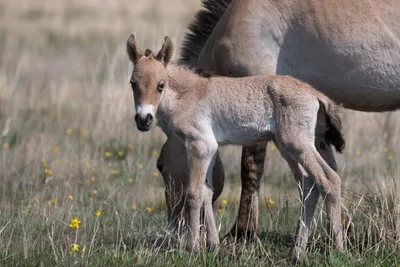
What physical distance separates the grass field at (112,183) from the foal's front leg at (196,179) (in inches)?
6.0

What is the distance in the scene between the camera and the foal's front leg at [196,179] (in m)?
5.85

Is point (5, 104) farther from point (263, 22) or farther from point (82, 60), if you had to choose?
point (263, 22)

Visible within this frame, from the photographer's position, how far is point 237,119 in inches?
233

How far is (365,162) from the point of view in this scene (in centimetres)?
1007

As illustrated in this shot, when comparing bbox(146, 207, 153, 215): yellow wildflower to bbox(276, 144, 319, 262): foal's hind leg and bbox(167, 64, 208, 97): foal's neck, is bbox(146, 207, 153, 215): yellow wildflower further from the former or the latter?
bbox(276, 144, 319, 262): foal's hind leg

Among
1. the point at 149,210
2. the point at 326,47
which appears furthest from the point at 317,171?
the point at 149,210

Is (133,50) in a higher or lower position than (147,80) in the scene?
higher

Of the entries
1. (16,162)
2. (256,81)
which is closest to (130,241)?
(256,81)

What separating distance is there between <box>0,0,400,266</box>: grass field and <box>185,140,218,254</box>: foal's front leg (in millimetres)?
153

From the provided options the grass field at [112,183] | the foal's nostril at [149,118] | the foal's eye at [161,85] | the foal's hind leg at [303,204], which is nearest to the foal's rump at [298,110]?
the foal's hind leg at [303,204]

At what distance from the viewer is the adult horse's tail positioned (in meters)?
7.60

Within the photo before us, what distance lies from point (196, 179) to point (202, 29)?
6.89ft

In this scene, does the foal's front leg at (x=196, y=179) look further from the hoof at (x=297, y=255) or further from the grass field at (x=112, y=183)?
the hoof at (x=297, y=255)

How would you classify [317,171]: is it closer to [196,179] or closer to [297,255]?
[297,255]
